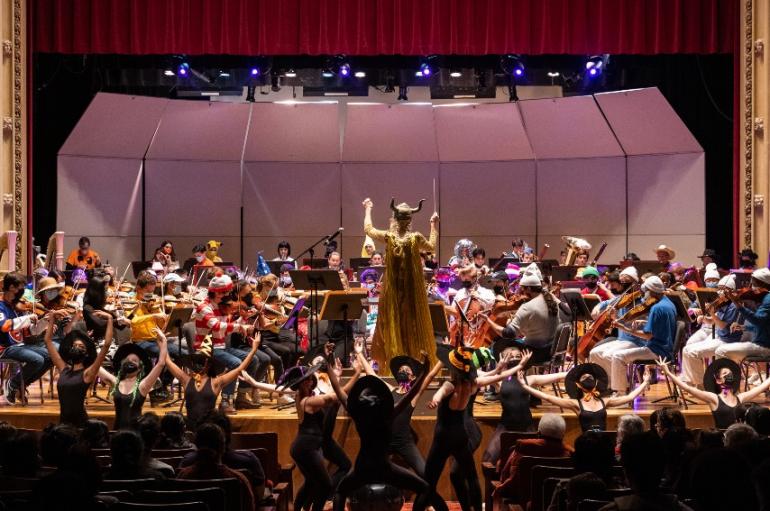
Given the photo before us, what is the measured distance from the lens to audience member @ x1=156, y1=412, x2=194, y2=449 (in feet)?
21.7

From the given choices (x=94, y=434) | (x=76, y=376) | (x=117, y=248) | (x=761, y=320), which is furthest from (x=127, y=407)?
(x=117, y=248)

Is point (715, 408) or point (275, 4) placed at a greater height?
point (275, 4)

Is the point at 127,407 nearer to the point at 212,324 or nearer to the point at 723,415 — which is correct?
the point at 212,324

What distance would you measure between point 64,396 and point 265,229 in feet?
36.4

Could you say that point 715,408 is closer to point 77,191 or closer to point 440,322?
point 440,322

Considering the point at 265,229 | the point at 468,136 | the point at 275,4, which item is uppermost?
the point at 275,4

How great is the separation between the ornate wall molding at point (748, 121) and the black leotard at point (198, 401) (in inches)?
338

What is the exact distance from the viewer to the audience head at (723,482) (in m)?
3.83

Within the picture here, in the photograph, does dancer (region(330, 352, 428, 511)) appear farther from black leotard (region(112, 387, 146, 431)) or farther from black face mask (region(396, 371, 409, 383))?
black leotard (region(112, 387, 146, 431))

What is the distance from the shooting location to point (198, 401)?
8188mm

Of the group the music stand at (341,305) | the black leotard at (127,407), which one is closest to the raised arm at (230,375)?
the black leotard at (127,407)

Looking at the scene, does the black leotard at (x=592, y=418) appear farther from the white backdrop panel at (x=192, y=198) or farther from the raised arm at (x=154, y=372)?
the white backdrop panel at (x=192, y=198)

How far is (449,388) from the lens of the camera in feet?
23.9

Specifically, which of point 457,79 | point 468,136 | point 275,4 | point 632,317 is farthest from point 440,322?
point 468,136
